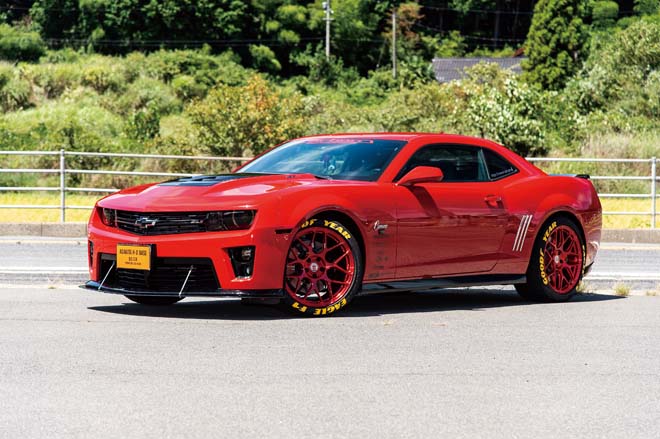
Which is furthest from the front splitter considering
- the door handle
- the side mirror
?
the door handle

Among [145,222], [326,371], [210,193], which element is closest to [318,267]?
[210,193]

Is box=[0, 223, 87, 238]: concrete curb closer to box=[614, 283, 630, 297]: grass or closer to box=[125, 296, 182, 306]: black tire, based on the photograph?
box=[125, 296, 182, 306]: black tire

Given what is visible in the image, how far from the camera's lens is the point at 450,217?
9.57m

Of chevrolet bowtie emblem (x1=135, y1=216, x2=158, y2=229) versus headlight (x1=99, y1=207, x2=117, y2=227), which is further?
headlight (x1=99, y1=207, x2=117, y2=227)

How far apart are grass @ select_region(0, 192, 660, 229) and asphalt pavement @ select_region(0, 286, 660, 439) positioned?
1176 cm

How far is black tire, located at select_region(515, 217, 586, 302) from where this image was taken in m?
10.2

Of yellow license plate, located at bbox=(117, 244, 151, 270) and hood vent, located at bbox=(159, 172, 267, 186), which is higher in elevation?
hood vent, located at bbox=(159, 172, 267, 186)

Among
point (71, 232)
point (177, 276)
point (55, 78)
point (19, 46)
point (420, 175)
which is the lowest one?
point (55, 78)

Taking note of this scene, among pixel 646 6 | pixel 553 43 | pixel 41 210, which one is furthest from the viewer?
pixel 646 6

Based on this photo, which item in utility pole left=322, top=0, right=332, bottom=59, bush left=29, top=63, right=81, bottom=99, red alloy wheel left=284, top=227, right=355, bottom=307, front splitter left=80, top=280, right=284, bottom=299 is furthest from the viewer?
utility pole left=322, top=0, right=332, bottom=59

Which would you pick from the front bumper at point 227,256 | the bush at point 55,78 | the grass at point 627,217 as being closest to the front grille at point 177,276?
the front bumper at point 227,256

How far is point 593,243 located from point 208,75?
200 feet

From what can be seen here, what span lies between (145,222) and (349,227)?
4.76ft

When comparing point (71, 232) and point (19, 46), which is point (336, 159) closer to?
point (71, 232)
